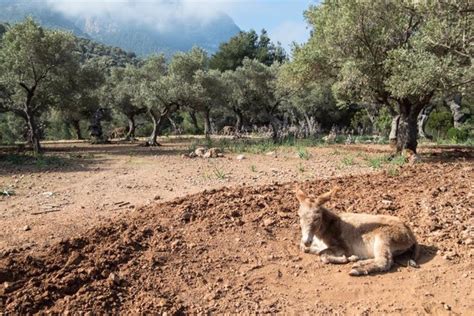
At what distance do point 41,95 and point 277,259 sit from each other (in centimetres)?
2037

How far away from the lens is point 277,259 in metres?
5.47

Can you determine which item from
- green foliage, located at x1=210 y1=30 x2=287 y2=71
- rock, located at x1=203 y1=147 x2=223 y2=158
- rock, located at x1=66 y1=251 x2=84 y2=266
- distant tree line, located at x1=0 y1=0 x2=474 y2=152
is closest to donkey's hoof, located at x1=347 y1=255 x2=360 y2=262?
rock, located at x1=66 y1=251 x2=84 y2=266

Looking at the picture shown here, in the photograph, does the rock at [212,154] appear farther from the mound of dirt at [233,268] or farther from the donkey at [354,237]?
the donkey at [354,237]

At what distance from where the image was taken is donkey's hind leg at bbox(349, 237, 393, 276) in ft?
16.0

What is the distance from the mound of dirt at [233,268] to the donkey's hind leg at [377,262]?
0.26 ft

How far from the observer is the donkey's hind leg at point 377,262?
192 inches

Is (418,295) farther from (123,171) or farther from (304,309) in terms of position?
(123,171)

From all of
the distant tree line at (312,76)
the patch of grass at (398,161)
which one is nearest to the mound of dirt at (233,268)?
the patch of grass at (398,161)

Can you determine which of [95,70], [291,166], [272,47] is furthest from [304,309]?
[272,47]

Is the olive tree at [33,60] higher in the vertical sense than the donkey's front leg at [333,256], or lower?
higher

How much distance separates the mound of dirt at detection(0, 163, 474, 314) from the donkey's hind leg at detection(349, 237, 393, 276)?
0.08 meters

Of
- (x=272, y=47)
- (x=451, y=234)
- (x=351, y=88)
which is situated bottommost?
(x=451, y=234)

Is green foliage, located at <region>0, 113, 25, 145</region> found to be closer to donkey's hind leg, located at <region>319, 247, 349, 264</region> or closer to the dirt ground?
the dirt ground

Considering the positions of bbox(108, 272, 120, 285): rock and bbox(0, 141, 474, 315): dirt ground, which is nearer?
bbox(0, 141, 474, 315): dirt ground
